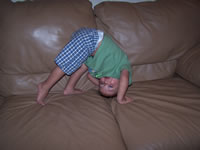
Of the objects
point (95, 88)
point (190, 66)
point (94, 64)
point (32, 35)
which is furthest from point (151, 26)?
point (32, 35)

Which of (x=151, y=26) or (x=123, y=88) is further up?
(x=151, y=26)

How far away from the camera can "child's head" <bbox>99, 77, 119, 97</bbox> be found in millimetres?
1186

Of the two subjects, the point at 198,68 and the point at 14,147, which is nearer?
Result: the point at 14,147

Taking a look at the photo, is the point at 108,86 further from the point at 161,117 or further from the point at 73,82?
the point at 161,117

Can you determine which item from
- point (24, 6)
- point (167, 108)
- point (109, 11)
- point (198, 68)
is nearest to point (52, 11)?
point (24, 6)

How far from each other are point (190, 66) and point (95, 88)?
762mm

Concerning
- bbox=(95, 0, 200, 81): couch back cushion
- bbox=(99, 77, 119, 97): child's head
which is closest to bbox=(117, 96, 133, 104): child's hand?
bbox=(99, 77, 119, 97): child's head

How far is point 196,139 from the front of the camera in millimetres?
841

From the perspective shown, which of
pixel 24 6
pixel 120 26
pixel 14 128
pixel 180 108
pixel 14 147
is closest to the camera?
pixel 14 147

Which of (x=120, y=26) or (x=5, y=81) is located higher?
(x=120, y=26)

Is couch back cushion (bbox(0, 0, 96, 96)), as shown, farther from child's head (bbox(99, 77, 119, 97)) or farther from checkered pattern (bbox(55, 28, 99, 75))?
child's head (bbox(99, 77, 119, 97))

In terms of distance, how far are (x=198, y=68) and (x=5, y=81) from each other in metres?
1.41

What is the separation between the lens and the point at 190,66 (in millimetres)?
1255

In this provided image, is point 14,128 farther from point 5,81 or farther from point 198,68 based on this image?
point 198,68
